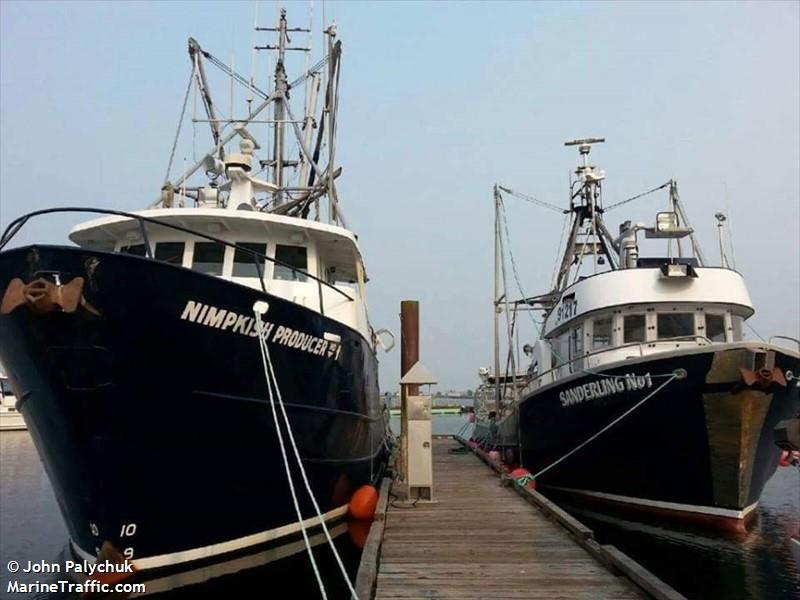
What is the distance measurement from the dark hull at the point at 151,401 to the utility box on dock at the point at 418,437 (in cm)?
290

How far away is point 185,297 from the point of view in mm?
6102

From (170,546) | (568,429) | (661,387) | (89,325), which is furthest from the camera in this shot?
(568,429)

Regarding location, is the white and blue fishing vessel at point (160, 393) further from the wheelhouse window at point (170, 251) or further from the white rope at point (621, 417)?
the white rope at point (621, 417)

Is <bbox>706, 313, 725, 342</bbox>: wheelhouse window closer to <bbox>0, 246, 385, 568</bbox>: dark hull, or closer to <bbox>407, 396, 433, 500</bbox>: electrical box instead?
<bbox>407, 396, 433, 500</bbox>: electrical box

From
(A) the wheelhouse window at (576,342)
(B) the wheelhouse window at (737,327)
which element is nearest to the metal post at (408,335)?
(A) the wheelhouse window at (576,342)

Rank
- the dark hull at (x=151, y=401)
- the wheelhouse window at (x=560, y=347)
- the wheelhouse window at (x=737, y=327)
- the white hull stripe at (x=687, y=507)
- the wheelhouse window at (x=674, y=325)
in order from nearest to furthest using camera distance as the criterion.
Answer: the dark hull at (x=151, y=401) → the white hull stripe at (x=687, y=507) → the wheelhouse window at (x=674, y=325) → the wheelhouse window at (x=737, y=327) → the wheelhouse window at (x=560, y=347)

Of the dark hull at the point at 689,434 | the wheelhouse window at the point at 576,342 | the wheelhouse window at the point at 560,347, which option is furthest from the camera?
the wheelhouse window at the point at 560,347

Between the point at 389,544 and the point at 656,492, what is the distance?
542 centimetres

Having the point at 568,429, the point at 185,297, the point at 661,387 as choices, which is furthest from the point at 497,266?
the point at 185,297

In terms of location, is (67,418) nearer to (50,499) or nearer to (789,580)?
(789,580)

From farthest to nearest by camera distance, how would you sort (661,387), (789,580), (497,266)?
(497,266), (661,387), (789,580)

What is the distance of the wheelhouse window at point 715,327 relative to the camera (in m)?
12.1

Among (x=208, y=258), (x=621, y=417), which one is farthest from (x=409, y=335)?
(x=208, y=258)

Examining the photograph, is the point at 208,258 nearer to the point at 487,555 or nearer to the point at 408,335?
the point at 408,335
